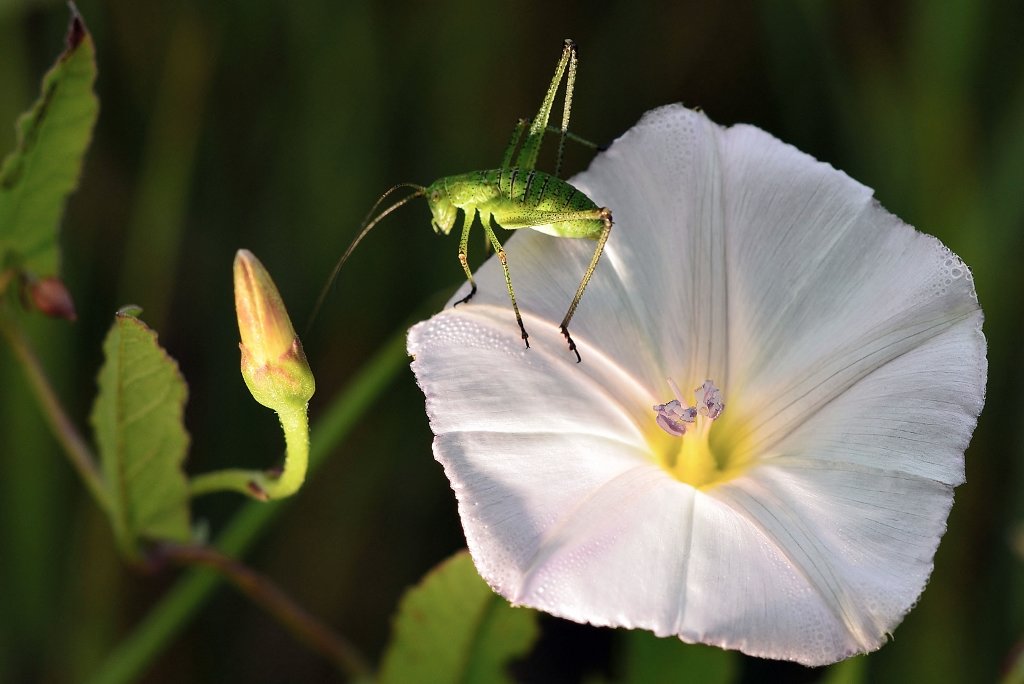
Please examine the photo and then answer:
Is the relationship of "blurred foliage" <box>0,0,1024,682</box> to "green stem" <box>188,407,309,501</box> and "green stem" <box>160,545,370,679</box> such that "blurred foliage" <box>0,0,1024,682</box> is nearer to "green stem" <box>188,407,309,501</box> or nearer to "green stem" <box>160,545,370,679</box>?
"green stem" <box>160,545,370,679</box>

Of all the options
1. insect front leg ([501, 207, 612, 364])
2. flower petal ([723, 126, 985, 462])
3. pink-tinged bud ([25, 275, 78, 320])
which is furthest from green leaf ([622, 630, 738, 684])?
pink-tinged bud ([25, 275, 78, 320])

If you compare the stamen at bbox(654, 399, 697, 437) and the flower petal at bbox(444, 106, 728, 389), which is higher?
the flower petal at bbox(444, 106, 728, 389)

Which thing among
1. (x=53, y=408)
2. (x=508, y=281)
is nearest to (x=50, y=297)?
(x=53, y=408)

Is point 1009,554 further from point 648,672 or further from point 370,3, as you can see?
point 370,3

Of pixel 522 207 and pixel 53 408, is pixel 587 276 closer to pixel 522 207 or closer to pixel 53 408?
pixel 522 207

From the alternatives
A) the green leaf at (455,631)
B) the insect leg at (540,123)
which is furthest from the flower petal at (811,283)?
the green leaf at (455,631)

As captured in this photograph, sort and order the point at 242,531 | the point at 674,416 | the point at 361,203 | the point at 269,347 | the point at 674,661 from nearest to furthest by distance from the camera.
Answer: the point at 269,347 < the point at 674,416 < the point at 674,661 < the point at 242,531 < the point at 361,203
